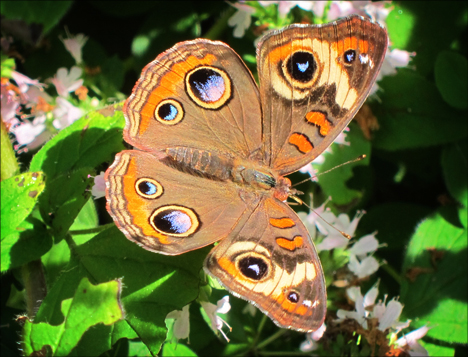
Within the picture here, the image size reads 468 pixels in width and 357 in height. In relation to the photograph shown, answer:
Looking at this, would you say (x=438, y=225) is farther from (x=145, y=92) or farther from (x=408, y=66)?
(x=145, y=92)

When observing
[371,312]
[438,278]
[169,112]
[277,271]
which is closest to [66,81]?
[169,112]

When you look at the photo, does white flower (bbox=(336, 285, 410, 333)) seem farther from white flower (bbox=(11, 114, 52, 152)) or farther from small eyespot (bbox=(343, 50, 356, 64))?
white flower (bbox=(11, 114, 52, 152))

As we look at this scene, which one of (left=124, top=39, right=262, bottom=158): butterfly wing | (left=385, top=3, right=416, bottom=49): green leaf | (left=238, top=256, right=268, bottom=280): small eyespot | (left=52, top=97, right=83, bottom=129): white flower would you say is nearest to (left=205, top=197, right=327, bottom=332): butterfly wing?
(left=238, top=256, right=268, bottom=280): small eyespot

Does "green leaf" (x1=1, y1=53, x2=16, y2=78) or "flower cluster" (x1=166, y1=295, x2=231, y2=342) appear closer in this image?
"flower cluster" (x1=166, y1=295, x2=231, y2=342)

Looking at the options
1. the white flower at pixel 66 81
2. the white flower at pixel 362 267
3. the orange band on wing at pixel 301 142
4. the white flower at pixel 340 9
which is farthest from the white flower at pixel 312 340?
the white flower at pixel 66 81

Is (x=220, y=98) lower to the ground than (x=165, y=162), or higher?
higher

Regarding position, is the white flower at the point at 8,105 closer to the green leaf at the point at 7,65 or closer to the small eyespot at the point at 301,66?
the green leaf at the point at 7,65

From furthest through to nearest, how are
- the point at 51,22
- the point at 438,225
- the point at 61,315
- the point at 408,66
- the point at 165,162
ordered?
the point at 408,66 → the point at 438,225 → the point at 51,22 → the point at 165,162 → the point at 61,315

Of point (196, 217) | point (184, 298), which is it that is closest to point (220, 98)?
point (196, 217)
